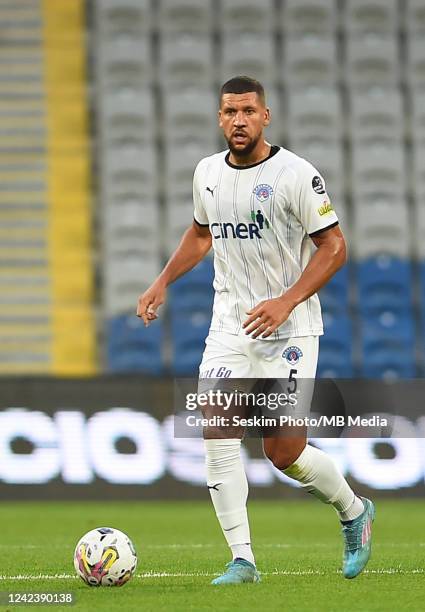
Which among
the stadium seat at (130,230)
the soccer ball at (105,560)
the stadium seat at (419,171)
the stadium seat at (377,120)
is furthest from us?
the stadium seat at (377,120)

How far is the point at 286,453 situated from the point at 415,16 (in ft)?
37.5

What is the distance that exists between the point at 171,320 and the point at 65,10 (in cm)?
426

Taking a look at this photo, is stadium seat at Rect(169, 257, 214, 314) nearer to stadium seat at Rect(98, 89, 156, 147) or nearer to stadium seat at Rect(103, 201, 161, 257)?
stadium seat at Rect(103, 201, 161, 257)

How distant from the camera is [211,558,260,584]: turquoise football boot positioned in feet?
17.9

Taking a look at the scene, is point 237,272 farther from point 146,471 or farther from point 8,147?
point 8,147

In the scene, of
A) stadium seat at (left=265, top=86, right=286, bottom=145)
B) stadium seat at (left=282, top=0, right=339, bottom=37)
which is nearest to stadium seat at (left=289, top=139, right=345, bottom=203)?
stadium seat at (left=265, top=86, right=286, bottom=145)

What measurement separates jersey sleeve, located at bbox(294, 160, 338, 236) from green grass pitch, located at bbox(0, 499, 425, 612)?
1480 millimetres

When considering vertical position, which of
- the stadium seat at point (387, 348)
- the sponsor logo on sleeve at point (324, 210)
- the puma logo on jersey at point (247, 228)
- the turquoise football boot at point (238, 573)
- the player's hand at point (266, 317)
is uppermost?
the sponsor logo on sleeve at point (324, 210)

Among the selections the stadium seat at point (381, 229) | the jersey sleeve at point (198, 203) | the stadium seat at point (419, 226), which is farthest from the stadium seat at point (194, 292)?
the jersey sleeve at point (198, 203)

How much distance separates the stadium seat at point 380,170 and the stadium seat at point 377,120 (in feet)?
0.63

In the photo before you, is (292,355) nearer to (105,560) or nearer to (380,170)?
(105,560)

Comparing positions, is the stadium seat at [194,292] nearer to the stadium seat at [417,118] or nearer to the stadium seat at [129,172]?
the stadium seat at [129,172]

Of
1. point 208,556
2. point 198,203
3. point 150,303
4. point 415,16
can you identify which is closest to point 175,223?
point 415,16

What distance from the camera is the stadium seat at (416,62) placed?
15.8 metres
